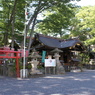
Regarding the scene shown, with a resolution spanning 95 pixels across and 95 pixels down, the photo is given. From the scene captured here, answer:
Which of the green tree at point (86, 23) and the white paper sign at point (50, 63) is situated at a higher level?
the green tree at point (86, 23)

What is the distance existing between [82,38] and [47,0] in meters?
13.0

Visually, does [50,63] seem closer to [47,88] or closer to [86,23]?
[47,88]

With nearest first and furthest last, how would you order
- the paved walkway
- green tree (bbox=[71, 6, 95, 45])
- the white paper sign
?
the paved walkway < the white paper sign < green tree (bbox=[71, 6, 95, 45])

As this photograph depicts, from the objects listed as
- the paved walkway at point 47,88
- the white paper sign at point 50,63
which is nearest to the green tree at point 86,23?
the white paper sign at point 50,63

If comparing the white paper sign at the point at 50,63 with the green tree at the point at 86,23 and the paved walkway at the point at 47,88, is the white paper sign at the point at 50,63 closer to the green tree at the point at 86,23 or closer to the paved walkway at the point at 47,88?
the paved walkway at the point at 47,88

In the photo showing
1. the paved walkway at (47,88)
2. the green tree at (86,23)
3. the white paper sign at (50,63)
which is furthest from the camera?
the green tree at (86,23)

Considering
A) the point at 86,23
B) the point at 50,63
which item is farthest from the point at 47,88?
the point at 86,23

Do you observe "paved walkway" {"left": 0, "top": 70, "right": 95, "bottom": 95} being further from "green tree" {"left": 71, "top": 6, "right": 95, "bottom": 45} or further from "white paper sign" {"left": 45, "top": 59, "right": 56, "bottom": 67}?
"green tree" {"left": 71, "top": 6, "right": 95, "bottom": 45}

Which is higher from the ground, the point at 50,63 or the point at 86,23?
the point at 86,23

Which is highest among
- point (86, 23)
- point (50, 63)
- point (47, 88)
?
point (86, 23)

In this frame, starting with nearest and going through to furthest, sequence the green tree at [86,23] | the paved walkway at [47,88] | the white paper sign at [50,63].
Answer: the paved walkway at [47,88]
the white paper sign at [50,63]
the green tree at [86,23]

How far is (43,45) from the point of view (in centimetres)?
1606

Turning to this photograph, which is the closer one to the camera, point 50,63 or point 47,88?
point 47,88

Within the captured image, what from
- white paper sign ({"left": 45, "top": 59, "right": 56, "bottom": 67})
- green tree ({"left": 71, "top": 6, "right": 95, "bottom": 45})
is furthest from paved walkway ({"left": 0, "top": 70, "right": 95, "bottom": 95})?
green tree ({"left": 71, "top": 6, "right": 95, "bottom": 45})
